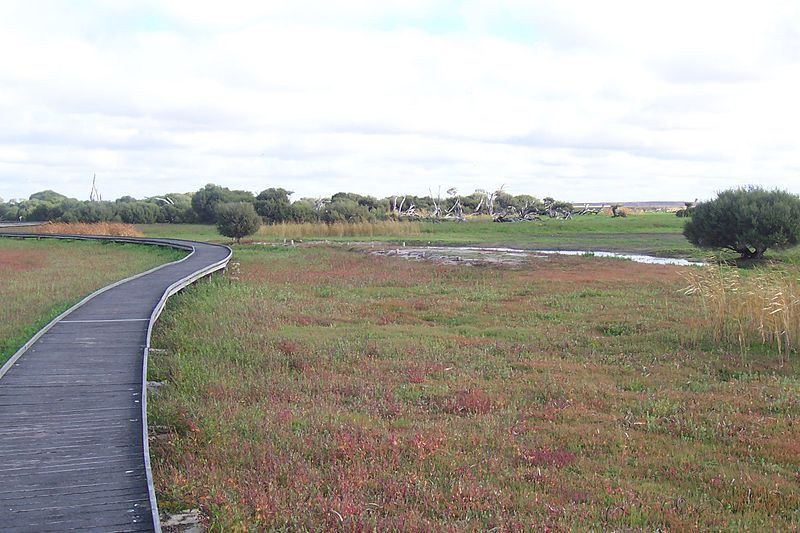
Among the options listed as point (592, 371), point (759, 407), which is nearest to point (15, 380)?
point (592, 371)

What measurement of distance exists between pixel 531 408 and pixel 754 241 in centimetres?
2430

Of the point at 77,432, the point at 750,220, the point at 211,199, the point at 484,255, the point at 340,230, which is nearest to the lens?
the point at 77,432

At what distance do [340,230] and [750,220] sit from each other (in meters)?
33.7

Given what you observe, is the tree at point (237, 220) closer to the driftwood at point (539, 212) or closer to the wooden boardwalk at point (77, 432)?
the wooden boardwalk at point (77, 432)

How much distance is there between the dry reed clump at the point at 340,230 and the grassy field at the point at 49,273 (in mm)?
16957

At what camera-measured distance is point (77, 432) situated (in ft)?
23.1

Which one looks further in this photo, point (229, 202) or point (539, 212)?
point (539, 212)

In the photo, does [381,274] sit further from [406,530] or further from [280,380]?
[406,530]

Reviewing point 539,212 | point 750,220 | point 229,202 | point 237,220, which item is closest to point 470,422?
point 750,220

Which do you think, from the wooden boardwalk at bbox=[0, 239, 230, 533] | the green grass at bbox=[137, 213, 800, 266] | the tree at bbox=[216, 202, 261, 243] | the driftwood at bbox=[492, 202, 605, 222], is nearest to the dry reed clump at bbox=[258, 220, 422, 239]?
the green grass at bbox=[137, 213, 800, 266]

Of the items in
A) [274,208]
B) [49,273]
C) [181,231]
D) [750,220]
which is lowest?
[49,273]

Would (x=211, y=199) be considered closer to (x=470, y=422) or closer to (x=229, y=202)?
(x=229, y=202)

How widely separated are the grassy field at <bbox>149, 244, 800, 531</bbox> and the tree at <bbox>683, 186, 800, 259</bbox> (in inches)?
592

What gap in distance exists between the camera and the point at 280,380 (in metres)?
10.2
